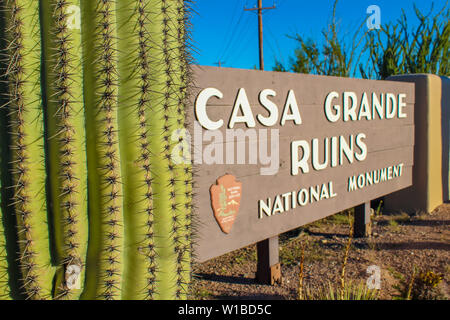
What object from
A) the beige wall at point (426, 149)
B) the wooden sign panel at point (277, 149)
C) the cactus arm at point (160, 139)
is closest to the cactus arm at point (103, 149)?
the cactus arm at point (160, 139)

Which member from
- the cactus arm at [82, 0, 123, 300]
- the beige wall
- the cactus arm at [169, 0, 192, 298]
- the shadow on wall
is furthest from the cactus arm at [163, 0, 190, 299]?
the shadow on wall

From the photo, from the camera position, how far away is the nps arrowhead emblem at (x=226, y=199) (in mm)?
2938

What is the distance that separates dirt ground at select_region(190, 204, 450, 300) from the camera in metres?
3.55

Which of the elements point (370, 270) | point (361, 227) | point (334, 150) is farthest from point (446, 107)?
point (370, 270)

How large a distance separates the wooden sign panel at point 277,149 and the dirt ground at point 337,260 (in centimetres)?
52

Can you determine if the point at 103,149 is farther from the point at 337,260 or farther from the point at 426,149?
the point at 426,149

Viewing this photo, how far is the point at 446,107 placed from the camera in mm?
6465

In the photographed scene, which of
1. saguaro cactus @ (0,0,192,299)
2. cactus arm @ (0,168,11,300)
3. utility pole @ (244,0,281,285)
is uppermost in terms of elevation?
saguaro cactus @ (0,0,192,299)

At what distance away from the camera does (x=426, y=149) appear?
596 centimetres

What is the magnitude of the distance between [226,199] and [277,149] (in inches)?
28.8

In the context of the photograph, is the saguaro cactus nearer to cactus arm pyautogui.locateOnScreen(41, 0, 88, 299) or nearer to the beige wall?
cactus arm pyautogui.locateOnScreen(41, 0, 88, 299)

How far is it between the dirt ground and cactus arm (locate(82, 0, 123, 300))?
1.11 metres

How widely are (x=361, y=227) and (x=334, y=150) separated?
55.0 inches
